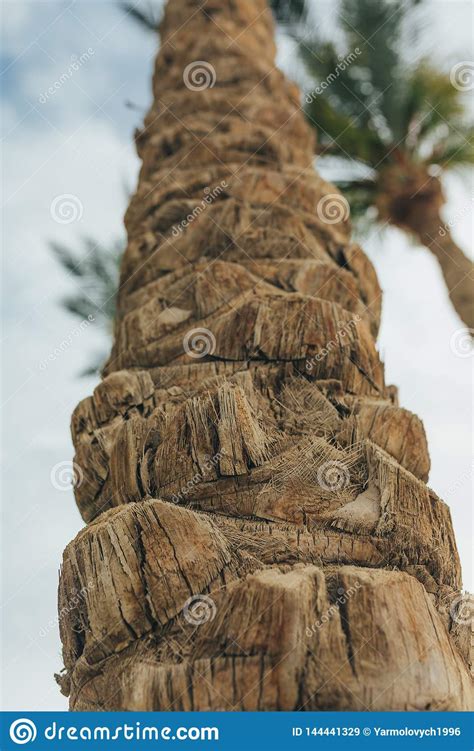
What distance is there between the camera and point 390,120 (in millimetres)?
10750

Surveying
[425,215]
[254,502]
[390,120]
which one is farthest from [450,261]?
[254,502]

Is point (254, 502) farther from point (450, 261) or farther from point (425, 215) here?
point (425, 215)

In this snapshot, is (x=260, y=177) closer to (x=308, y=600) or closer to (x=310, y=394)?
(x=310, y=394)

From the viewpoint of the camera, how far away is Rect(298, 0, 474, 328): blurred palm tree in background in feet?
34.0

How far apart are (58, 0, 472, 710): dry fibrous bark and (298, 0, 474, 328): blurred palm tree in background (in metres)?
6.65

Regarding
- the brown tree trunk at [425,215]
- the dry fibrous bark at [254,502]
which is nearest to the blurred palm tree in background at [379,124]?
A: the brown tree trunk at [425,215]

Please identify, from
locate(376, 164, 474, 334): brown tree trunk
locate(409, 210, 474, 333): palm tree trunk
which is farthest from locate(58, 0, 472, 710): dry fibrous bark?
locate(376, 164, 474, 334): brown tree trunk

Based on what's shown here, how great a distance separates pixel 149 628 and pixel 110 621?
0.38 ft

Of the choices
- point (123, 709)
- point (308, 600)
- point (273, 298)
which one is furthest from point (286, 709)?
point (273, 298)

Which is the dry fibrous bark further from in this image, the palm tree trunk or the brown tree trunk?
the brown tree trunk

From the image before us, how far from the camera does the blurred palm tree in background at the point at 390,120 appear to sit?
1035cm

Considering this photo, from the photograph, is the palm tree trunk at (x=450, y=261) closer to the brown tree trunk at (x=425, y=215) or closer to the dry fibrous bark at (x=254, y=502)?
the brown tree trunk at (x=425, y=215)

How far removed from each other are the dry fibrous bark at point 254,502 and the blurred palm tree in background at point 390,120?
6648 millimetres

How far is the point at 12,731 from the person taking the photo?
2367 mm
